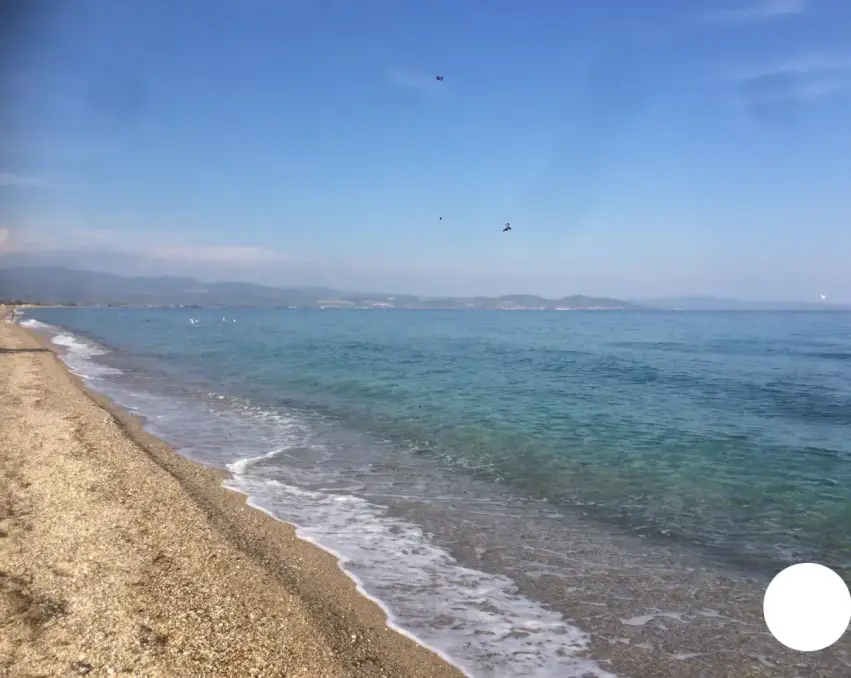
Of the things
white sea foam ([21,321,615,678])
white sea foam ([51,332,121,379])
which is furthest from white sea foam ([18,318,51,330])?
white sea foam ([21,321,615,678])

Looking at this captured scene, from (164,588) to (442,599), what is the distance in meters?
3.07

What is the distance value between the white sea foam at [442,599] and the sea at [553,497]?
29 millimetres

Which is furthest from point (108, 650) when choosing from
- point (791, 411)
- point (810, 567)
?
point (791, 411)

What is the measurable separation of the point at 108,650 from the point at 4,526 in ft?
12.0

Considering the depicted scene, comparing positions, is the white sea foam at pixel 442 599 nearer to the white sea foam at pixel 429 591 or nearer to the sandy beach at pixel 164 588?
the white sea foam at pixel 429 591

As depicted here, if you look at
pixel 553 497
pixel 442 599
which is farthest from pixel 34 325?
pixel 442 599

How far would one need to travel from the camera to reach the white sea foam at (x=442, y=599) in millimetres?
5469

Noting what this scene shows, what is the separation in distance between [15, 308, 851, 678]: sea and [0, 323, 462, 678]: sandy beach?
593mm

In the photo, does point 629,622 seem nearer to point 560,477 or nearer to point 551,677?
point 551,677

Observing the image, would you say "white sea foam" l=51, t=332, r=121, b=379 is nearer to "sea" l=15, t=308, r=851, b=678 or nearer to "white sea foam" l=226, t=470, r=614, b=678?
"sea" l=15, t=308, r=851, b=678

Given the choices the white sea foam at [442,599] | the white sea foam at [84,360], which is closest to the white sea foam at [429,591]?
the white sea foam at [442,599]

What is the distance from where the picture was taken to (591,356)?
39625mm

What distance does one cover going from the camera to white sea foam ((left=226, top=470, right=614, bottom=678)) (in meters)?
5.47

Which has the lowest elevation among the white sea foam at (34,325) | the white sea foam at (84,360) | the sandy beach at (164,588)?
the white sea foam at (34,325)
